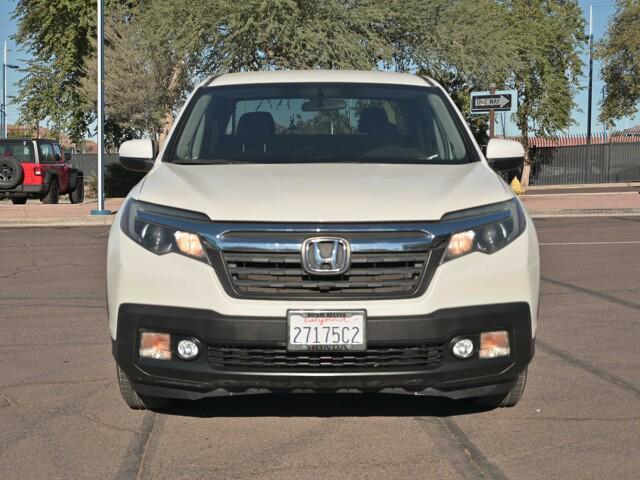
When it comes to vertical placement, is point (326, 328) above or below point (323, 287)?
below

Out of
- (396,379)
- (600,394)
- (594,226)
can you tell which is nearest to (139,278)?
(396,379)

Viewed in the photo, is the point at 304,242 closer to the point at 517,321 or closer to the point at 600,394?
the point at 517,321

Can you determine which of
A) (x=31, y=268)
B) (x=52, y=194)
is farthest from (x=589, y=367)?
(x=52, y=194)

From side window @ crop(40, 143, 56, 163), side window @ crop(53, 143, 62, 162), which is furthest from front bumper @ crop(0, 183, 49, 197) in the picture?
side window @ crop(53, 143, 62, 162)

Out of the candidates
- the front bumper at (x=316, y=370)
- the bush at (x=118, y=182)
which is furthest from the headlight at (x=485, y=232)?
the bush at (x=118, y=182)

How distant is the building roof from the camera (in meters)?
6.49

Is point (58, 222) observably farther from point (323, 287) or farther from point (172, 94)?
point (172, 94)

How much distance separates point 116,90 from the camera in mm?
39062

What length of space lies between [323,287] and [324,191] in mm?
490

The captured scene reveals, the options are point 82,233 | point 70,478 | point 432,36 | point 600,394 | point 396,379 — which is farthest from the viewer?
point 432,36

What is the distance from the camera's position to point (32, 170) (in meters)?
26.4

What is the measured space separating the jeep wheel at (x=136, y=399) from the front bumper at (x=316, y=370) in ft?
1.32

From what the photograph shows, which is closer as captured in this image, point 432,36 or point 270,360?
point 270,360

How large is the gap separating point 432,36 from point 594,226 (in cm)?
1262
